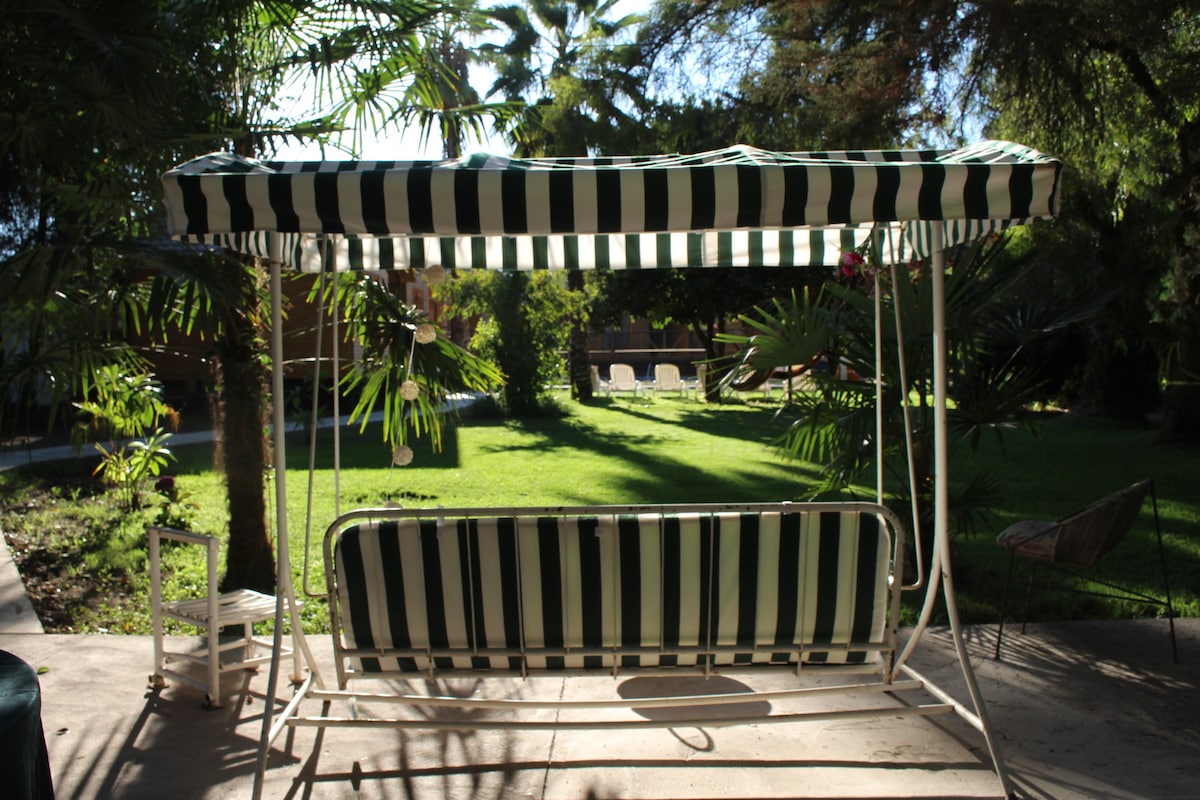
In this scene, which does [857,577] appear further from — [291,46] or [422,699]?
[291,46]

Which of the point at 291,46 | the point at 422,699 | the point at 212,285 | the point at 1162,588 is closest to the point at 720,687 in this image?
the point at 422,699

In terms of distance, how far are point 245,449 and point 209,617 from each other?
8.11ft

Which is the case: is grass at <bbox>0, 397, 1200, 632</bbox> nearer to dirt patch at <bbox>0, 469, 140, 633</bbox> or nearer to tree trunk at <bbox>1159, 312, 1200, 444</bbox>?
dirt patch at <bbox>0, 469, 140, 633</bbox>

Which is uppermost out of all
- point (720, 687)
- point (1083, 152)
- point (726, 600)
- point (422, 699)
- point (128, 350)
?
point (1083, 152)

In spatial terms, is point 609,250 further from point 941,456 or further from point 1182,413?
point 1182,413

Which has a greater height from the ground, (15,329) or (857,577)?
(15,329)

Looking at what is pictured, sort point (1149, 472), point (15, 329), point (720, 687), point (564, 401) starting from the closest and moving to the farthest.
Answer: point (720, 687), point (15, 329), point (1149, 472), point (564, 401)

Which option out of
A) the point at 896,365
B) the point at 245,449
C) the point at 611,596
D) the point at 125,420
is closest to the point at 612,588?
the point at 611,596

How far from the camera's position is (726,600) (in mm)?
3818

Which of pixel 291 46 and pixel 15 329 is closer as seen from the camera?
pixel 15 329

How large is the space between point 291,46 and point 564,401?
1673 centimetres

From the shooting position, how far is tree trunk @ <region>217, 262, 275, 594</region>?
6617mm

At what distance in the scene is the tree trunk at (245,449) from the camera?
6617 mm

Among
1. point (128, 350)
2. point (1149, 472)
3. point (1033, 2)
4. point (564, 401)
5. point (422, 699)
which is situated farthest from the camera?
point (564, 401)
